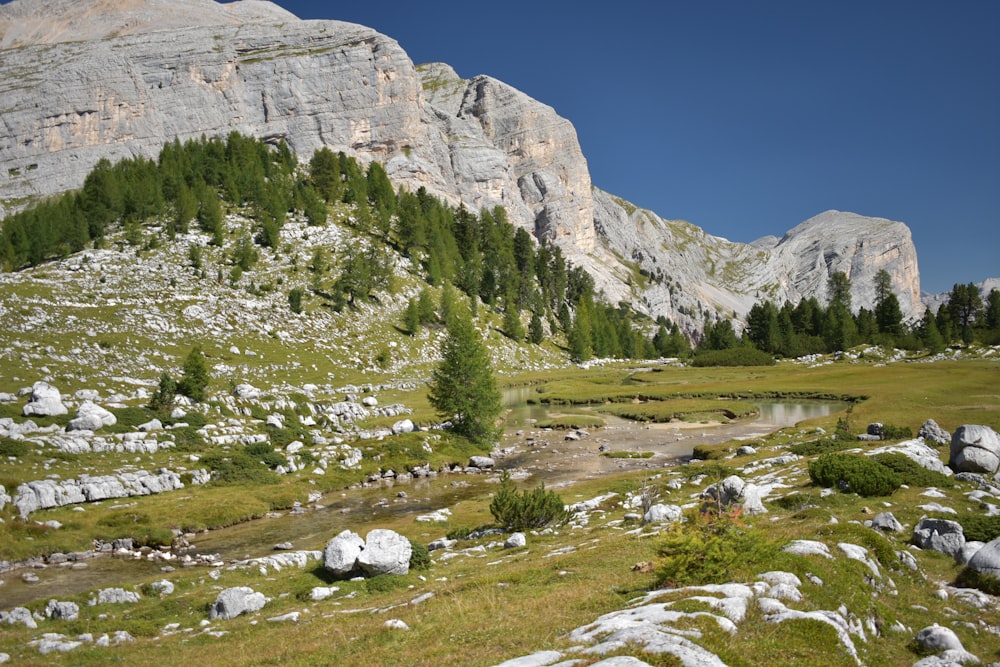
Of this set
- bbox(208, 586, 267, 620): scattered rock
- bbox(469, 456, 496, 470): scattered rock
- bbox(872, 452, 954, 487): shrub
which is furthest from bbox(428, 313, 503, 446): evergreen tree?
bbox(208, 586, 267, 620): scattered rock

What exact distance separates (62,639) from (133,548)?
13895mm

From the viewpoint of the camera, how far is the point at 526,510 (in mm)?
28047

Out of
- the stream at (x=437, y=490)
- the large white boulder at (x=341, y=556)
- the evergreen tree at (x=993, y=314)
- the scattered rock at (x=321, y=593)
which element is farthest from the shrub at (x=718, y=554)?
the evergreen tree at (x=993, y=314)

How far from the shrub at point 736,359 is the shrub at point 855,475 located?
383 ft

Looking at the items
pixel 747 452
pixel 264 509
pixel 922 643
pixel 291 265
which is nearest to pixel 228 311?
pixel 291 265

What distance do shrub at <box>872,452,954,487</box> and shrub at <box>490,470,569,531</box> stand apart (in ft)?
49.5

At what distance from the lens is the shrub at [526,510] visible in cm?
2809

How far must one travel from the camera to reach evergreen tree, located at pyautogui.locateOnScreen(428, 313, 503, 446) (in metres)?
55.1

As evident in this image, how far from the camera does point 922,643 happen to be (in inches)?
437

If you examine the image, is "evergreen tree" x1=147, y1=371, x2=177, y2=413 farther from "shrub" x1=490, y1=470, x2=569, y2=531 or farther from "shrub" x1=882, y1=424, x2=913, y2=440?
"shrub" x1=882, y1=424, x2=913, y2=440

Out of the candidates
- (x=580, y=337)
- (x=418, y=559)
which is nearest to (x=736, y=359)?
(x=580, y=337)

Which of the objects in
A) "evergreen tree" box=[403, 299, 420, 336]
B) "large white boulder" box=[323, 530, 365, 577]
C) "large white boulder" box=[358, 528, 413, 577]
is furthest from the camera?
"evergreen tree" box=[403, 299, 420, 336]

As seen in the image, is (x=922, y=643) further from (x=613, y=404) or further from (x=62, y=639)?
(x=613, y=404)

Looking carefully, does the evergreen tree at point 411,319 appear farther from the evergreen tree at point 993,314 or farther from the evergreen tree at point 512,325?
the evergreen tree at point 993,314
